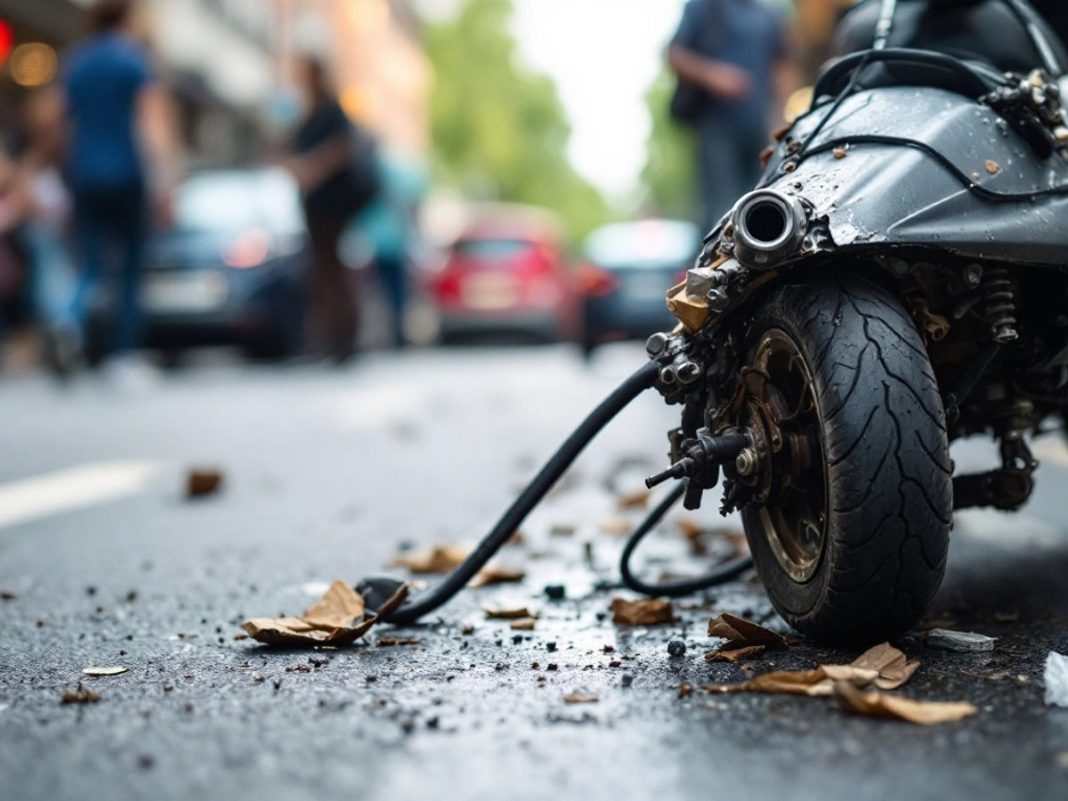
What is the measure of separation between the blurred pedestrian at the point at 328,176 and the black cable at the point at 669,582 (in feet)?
30.1

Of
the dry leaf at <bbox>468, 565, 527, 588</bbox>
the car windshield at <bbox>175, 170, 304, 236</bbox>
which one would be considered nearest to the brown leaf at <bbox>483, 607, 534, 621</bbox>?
the dry leaf at <bbox>468, 565, 527, 588</bbox>

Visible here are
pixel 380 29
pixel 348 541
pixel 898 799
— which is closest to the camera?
pixel 898 799

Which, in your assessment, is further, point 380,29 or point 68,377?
point 380,29

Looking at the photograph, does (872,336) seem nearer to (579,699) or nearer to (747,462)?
(747,462)

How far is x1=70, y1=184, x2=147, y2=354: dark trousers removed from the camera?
10.8m

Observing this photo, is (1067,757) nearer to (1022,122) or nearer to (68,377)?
(1022,122)

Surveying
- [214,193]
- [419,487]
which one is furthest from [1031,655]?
[214,193]

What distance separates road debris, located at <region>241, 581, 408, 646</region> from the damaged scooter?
7 centimetres

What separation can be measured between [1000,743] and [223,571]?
2.46 meters

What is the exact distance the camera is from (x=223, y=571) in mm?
4250

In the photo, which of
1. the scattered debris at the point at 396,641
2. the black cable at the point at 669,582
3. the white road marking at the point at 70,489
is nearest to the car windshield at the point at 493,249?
the white road marking at the point at 70,489

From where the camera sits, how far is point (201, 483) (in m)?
5.87

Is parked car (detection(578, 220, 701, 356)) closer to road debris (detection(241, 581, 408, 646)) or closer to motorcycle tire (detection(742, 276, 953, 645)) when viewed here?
road debris (detection(241, 581, 408, 646))

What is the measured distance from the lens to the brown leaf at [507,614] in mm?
3459
